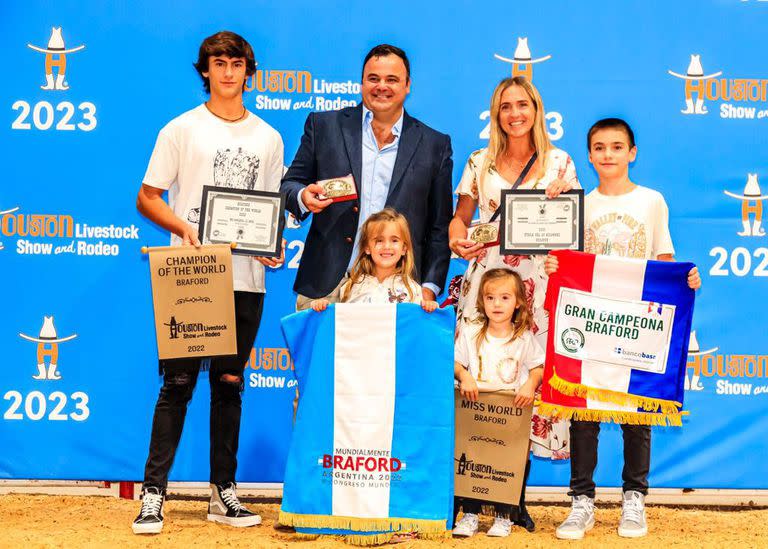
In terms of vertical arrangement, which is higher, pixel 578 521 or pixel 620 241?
pixel 620 241

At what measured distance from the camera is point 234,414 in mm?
3717

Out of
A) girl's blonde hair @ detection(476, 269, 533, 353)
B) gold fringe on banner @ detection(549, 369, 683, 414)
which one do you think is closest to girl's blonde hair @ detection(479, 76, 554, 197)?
girl's blonde hair @ detection(476, 269, 533, 353)

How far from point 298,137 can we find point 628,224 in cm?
175

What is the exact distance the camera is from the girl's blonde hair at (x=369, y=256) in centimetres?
348

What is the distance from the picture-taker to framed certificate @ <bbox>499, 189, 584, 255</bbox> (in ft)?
11.3

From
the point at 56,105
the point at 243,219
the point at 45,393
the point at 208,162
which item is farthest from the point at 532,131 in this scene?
the point at 45,393

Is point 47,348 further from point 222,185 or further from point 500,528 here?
point 500,528

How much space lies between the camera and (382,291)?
3.54m

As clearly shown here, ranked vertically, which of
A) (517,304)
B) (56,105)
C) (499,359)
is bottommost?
(499,359)

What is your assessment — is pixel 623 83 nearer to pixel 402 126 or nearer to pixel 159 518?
pixel 402 126

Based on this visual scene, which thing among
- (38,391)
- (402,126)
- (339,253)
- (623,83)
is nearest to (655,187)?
(623,83)

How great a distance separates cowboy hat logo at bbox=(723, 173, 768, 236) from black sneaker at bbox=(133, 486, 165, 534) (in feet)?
9.87

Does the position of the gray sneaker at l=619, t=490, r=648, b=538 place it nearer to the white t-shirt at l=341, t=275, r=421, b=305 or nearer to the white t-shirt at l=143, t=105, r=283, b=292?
the white t-shirt at l=341, t=275, r=421, b=305

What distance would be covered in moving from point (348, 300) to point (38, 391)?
1.88m
